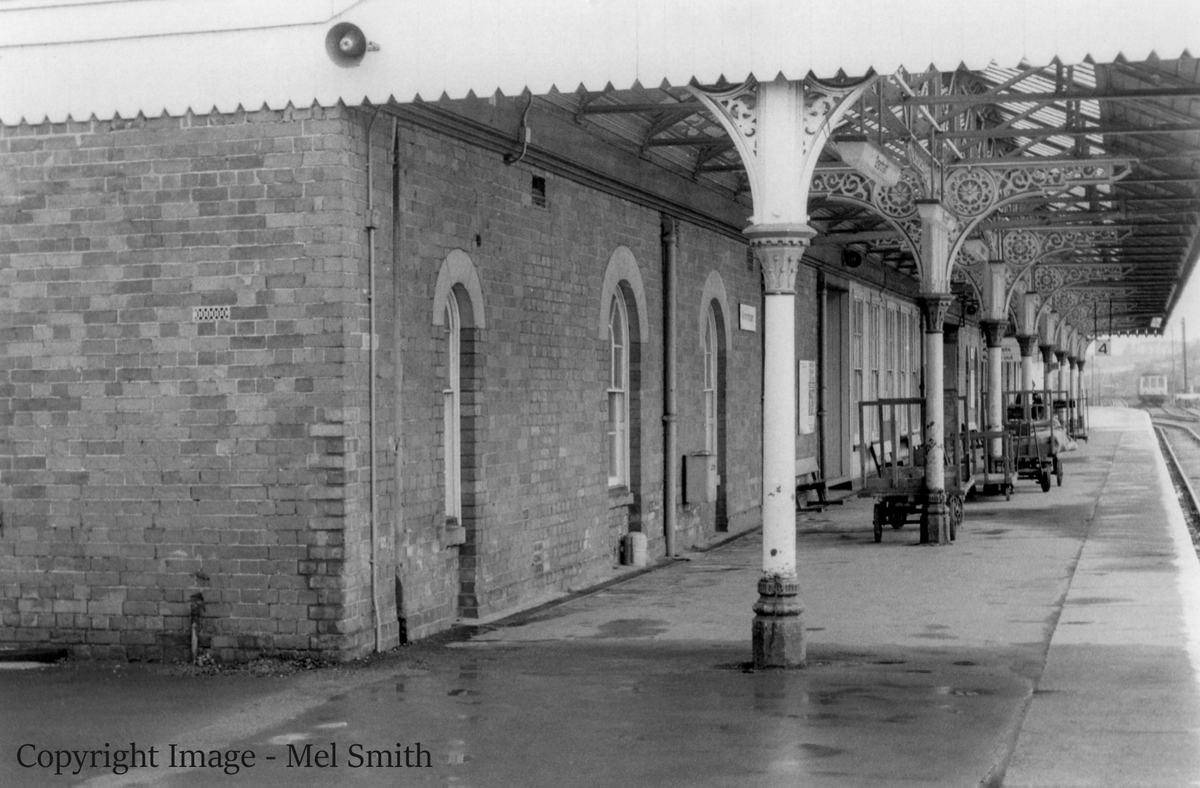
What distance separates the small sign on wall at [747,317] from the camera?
2144cm

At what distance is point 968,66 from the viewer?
9.45 meters

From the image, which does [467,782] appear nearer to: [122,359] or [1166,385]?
[122,359]

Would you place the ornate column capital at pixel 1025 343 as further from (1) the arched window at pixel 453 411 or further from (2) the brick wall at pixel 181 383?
(2) the brick wall at pixel 181 383

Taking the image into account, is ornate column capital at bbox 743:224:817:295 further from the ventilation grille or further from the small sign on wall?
the small sign on wall

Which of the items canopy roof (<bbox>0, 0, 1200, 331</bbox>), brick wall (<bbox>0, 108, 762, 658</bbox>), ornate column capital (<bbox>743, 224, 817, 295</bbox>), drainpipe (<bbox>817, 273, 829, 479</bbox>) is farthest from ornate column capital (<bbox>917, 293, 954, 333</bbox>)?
ornate column capital (<bbox>743, 224, 817, 295</bbox>)

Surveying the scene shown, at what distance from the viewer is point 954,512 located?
66.3 feet

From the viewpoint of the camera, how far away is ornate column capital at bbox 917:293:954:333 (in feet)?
63.0

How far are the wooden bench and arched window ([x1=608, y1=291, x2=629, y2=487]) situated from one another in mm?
8247

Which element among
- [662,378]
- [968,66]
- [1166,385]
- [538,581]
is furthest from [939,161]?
[1166,385]

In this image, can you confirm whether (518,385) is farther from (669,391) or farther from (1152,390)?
(1152,390)

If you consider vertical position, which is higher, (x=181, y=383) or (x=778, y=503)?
(x=181, y=383)

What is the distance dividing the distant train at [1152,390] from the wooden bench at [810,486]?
10946 centimetres

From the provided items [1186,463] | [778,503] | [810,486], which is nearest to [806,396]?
[810,486]

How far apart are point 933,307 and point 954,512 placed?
2.79 m
